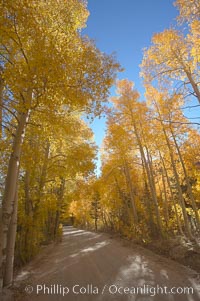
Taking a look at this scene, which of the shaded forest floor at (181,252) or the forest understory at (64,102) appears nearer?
the forest understory at (64,102)

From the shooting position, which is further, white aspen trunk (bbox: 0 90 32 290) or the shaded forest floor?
the shaded forest floor

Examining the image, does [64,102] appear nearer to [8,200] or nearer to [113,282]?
[8,200]

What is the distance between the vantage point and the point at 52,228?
15625 millimetres

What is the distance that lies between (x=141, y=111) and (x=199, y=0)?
5.67m

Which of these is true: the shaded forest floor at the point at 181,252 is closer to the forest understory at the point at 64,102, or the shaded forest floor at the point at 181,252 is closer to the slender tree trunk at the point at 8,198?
the forest understory at the point at 64,102

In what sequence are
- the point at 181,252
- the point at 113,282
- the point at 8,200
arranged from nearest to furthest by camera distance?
the point at 8,200 → the point at 113,282 → the point at 181,252

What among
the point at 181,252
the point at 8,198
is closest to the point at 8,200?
the point at 8,198

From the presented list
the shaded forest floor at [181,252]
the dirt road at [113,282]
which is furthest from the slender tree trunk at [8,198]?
the shaded forest floor at [181,252]

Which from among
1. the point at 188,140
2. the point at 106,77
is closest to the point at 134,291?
the point at 106,77

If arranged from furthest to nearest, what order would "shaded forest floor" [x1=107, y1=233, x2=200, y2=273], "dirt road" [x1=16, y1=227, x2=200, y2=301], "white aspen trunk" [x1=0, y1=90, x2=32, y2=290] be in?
"shaded forest floor" [x1=107, y1=233, x2=200, y2=273]
"dirt road" [x1=16, y1=227, x2=200, y2=301]
"white aspen trunk" [x1=0, y1=90, x2=32, y2=290]

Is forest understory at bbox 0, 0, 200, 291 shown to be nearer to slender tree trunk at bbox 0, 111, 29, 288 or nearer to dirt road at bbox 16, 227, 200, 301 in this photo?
slender tree trunk at bbox 0, 111, 29, 288

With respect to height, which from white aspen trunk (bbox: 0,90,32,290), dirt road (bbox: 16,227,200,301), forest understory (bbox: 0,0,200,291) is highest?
forest understory (bbox: 0,0,200,291)

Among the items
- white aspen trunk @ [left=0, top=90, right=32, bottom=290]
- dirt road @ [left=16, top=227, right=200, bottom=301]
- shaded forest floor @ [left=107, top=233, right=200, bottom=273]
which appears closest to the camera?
white aspen trunk @ [left=0, top=90, right=32, bottom=290]

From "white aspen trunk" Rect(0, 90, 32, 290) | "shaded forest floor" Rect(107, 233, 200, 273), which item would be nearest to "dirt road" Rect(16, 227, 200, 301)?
"shaded forest floor" Rect(107, 233, 200, 273)
